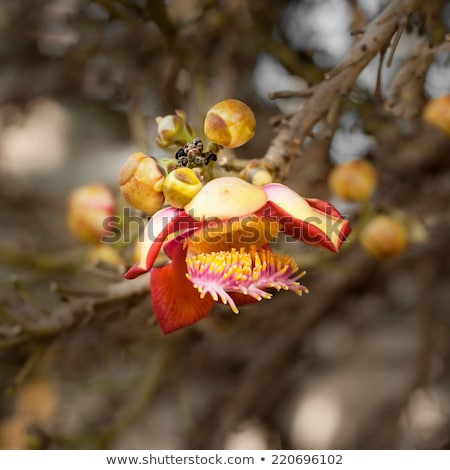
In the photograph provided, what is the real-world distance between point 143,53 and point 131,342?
68cm

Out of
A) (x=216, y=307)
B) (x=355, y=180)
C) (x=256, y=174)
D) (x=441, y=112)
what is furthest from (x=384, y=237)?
(x=256, y=174)

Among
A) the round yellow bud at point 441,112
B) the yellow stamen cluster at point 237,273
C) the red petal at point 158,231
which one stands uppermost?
the round yellow bud at point 441,112

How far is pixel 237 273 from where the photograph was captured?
0.70 m

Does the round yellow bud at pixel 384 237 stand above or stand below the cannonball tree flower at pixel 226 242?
below

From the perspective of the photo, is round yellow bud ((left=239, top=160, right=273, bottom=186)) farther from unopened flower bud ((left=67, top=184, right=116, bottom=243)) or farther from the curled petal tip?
unopened flower bud ((left=67, top=184, right=116, bottom=243))

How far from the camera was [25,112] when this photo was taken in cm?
200

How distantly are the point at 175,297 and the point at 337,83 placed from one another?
0.33 meters

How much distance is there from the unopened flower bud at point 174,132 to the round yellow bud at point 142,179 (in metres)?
0.06

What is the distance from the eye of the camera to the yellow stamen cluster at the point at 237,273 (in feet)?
2.30

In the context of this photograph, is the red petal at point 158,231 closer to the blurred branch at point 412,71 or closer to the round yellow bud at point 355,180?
the blurred branch at point 412,71

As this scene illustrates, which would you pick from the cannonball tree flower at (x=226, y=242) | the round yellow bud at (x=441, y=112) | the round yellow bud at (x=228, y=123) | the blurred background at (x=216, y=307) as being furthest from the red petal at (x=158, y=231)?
the round yellow bud at (x=441, y=112)

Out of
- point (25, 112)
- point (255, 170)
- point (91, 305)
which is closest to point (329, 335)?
point (25, 112)

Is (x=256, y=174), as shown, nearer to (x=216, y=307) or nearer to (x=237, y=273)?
(x=237, y=273)

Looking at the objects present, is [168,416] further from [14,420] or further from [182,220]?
[182,220]
